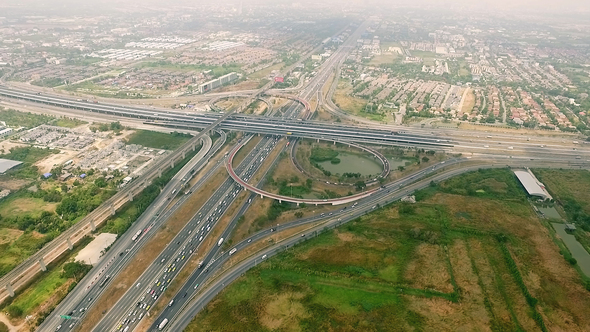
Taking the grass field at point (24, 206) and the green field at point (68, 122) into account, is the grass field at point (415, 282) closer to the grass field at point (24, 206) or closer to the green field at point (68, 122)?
the grass field at point (24, 206)

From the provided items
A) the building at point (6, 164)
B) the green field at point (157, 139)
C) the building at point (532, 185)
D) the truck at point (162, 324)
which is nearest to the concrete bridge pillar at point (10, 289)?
the truck at point (162, 324)

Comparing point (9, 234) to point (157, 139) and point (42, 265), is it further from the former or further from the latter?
point (157, 139)

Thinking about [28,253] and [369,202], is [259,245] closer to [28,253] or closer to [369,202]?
[369,202]

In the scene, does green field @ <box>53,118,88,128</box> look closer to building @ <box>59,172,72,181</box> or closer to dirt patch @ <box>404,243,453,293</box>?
building @ <box>59,172,72,181</box>

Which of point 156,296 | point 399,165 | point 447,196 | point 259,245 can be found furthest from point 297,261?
point 399,165

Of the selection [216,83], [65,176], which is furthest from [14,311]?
[216,83]
